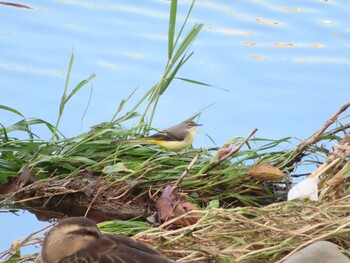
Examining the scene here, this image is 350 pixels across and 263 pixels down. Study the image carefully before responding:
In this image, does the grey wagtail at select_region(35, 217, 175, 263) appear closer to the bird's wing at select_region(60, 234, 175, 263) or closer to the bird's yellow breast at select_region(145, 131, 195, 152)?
the bird's wing at select_region(60, 234, 175, 263)

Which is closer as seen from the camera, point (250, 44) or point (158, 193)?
point (158, 193)

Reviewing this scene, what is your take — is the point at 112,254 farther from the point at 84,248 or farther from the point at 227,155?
the point at 227,155

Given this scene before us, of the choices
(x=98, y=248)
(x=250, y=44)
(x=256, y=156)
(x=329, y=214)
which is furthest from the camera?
(x=250, y=44)

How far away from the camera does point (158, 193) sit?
18.4 feet

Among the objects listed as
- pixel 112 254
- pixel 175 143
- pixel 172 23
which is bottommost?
pixel 175 143

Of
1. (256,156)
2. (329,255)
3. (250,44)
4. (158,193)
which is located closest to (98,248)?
(329,255)

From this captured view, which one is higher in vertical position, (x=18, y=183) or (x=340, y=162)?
(x=340, y=162)

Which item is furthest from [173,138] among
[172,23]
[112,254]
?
[112,254]

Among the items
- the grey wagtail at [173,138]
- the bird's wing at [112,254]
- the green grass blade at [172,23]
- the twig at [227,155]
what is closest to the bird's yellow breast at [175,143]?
the grey wagtail at [173,138]

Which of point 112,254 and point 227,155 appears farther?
point 227,155

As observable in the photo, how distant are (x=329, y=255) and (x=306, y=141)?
1702 millimetres

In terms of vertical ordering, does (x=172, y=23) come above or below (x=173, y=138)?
above

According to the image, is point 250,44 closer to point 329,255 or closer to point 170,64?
point 170,64

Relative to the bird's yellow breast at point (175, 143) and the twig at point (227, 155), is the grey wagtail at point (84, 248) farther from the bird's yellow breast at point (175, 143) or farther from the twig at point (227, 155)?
the bird's yellow breast at point (175, 143)
